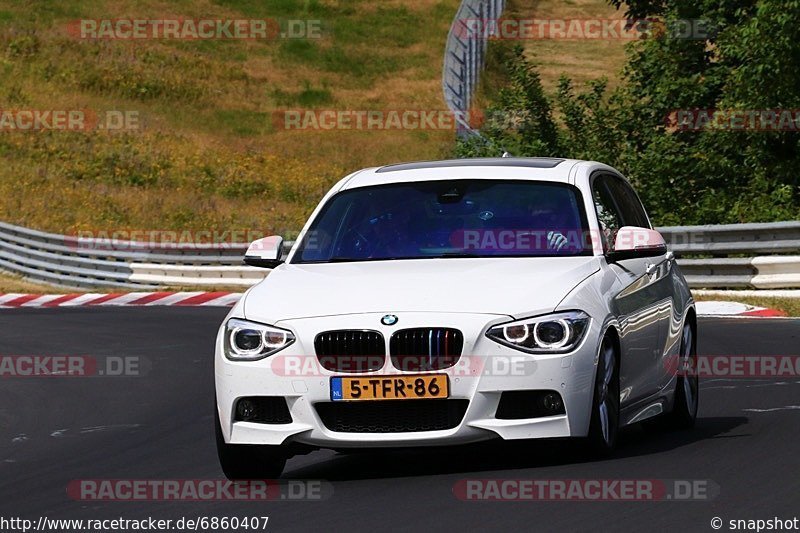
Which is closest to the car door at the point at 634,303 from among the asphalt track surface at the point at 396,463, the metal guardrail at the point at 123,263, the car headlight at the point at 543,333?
the asphalt track surface at the point at 396,463

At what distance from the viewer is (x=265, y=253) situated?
930 centimetres

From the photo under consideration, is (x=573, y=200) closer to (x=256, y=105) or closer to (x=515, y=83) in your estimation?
(x=515, y=83)

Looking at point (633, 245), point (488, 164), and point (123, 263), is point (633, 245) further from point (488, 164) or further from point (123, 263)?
point (123, 263)

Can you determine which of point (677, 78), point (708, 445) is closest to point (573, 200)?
point (708, 445)

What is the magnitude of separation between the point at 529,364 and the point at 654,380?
1739 mm

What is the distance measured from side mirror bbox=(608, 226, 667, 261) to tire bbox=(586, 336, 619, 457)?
567 mm

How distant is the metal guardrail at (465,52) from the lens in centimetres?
5112

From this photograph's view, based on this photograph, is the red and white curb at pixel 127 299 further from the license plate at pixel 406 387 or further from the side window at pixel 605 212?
the license plate at pixel 406 387

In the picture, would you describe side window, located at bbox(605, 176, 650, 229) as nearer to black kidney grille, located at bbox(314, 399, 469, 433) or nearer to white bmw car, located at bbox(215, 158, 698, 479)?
white bmw car, located at bbox(215, 158, 698, 479)

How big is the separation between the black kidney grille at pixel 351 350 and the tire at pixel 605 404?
1054mm

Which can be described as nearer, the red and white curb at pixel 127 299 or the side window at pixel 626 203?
the side window at pixel 626 203

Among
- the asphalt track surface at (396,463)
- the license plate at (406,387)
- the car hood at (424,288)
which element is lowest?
the asphalt track surface at (396,463)

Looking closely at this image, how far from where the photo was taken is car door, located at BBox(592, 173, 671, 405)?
882 centimetres

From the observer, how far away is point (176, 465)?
369 inches
